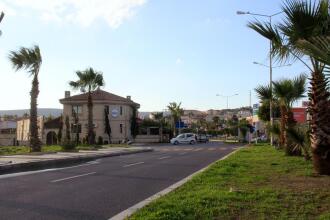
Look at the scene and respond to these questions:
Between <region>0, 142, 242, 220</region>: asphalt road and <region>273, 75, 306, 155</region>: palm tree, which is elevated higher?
<region>273, 75, 306, 155</region>: palm tree

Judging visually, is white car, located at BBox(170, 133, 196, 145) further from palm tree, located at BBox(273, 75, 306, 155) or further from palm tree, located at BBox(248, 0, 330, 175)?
palm tree, located at BBox(248, 0, 330, 175)

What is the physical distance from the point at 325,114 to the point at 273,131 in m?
18.4

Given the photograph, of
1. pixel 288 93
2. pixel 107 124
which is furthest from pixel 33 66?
pixel 107 124

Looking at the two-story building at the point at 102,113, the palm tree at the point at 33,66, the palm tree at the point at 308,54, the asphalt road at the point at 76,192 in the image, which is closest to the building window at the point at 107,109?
the two-story building at the point at 102,113

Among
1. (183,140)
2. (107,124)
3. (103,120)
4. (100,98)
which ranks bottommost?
(183,140)

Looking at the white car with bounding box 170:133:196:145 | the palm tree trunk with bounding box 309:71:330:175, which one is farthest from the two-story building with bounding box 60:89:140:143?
the palm tree trunk with bounding box 309:71:330:175

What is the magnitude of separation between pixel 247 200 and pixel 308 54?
3.13 meters

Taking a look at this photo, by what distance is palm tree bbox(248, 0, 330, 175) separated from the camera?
38.6 ft

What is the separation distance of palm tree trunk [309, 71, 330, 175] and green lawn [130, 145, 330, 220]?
808mm

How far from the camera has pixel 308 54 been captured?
30.9 ft

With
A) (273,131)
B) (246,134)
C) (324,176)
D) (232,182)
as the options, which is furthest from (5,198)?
(246,134)

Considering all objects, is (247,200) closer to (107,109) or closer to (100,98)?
(107,109)

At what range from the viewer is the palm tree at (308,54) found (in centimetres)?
1177

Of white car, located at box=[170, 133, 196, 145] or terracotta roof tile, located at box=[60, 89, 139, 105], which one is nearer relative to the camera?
white car, located at box=[170, 133, 196, 145]
